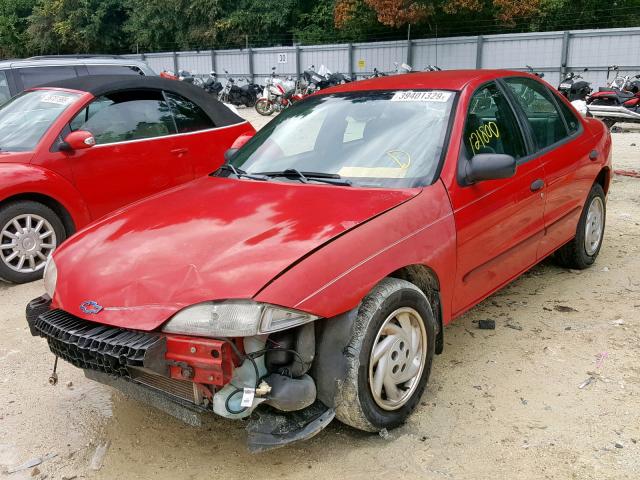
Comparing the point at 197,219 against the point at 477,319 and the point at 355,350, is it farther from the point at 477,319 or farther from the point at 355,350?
the point at 477,319

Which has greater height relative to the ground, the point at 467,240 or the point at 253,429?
the point at 467,240

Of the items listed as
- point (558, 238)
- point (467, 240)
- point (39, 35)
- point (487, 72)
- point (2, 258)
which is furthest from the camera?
point (39, 35)

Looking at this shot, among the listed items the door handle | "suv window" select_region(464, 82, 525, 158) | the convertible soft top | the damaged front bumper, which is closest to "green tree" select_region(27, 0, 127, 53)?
the convertible soft top

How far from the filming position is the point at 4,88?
8.59 meters

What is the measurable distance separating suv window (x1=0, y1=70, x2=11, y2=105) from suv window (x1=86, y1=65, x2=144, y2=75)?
3.66 feet

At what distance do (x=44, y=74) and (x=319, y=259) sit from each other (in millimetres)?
7561

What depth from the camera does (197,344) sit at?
2.40 m

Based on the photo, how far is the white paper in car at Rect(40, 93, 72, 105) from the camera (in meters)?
5.69

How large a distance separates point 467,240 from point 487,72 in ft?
4.60

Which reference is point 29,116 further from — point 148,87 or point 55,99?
point 148,87

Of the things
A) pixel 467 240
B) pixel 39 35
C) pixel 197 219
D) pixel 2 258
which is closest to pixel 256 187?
pixel 197 219

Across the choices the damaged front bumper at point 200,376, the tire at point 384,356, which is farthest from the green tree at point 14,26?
the tire at point 384,356

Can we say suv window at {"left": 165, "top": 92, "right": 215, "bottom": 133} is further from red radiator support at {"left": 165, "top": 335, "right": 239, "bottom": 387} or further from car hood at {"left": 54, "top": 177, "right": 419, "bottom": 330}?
red radiator support at {"left": 165, "top": 335, "right": 239, "bottom": 387}

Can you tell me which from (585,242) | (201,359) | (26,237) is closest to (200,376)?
(201,359)
